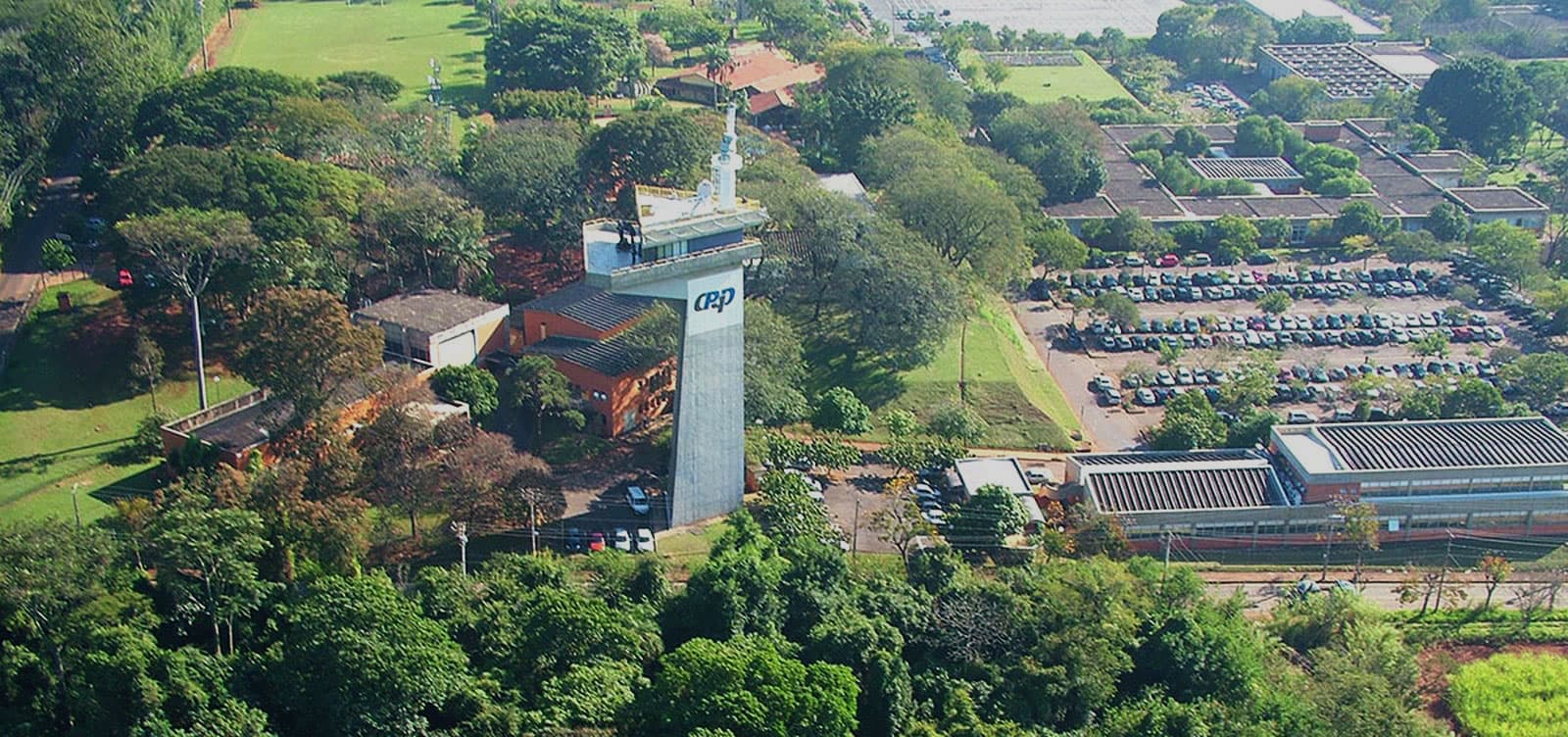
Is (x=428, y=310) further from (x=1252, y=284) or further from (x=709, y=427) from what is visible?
(x=1252, y=284)

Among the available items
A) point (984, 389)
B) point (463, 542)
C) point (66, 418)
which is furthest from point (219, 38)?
point (463, 542)

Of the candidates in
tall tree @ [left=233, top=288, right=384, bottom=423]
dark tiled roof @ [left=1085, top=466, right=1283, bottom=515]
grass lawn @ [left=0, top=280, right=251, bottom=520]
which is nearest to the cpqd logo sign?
tall tree @ [left=233, top=288, right=384, bottom=423]

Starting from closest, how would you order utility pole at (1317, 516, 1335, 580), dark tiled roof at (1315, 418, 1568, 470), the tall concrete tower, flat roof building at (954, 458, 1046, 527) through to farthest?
the tall concrete tower → flat roof building at (954, 458, 1046, 527) → utility pole at (1317, 516, 1335, 580) → dark tiled roof at (1315, 418, 1568, 470)

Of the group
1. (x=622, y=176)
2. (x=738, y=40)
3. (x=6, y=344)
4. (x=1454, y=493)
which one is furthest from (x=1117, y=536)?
(x=738, y=40)

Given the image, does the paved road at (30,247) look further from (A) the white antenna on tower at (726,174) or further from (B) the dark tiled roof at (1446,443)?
(B) the dark tiled roof at (1446,443)

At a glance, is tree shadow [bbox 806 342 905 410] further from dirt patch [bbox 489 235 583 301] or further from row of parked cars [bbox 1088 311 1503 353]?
row of parked cars [bbox 1088 311 1503 353]

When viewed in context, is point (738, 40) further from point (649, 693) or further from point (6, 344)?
point (649, 693)
